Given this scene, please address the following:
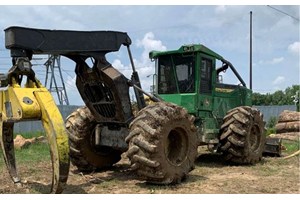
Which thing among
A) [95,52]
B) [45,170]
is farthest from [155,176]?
[45,170]

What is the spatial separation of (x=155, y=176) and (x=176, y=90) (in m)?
3.64

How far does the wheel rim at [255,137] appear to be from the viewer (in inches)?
408

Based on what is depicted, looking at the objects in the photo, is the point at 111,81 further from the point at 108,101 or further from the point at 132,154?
the point at 132,154

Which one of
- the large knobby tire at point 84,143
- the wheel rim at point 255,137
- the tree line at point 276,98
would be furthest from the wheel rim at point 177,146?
the tree line at point 276,98

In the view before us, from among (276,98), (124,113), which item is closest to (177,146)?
(124,113)

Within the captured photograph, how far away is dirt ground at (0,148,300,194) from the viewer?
667cm

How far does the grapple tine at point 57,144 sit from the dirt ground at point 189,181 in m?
0.89

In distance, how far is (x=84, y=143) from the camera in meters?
8.24

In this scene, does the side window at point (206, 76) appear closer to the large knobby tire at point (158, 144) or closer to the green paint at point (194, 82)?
the green paint at point (194, 82)

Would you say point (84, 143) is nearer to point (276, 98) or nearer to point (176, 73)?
point (176, 73)

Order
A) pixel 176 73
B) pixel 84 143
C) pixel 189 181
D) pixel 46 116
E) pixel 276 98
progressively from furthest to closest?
pixel 276 98 → pixel 176 73 → pixel 84 143 → pixel 189 181 → pixel 46 116

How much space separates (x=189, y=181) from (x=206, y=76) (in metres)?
3.46

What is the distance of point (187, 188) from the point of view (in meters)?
6.91

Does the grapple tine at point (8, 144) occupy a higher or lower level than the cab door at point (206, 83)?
lower
